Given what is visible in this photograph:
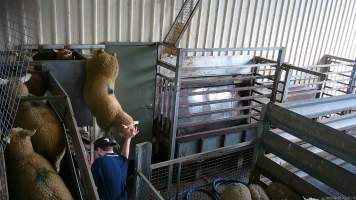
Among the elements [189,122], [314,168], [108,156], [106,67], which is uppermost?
[106,67]

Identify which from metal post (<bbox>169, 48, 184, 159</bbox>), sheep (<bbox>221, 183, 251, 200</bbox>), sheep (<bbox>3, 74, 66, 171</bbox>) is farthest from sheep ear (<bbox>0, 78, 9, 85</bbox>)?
metal post (<bbox>169, 48, 184, 159</bbox>)

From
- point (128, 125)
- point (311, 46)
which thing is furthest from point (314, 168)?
point (311, 46)

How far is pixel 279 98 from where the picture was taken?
372 cm

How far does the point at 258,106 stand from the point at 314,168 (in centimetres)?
217

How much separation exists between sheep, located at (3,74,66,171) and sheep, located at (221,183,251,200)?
751mm

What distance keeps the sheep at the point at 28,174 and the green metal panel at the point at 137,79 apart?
1717 mm

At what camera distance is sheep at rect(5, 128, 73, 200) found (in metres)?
1.02

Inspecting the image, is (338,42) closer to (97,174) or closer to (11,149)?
(97,174)

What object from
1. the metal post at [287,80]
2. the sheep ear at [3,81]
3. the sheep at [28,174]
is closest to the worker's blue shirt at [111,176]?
the sheep at [28,174]

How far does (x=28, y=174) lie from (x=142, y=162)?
465mm

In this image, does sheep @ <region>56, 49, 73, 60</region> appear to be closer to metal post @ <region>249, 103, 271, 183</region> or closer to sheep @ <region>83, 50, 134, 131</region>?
sheep @ <region>83, 50, 134, 131</region>

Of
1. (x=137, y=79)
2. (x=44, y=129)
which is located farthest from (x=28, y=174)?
(x=137, y=79)

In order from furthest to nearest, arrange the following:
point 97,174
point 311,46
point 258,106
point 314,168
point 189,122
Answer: point 311,46
point 258,106
point 189,122
point 97,174
point 314,168

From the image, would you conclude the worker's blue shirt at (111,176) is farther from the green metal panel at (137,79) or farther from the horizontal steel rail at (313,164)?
the green metal panel at (137,79)
